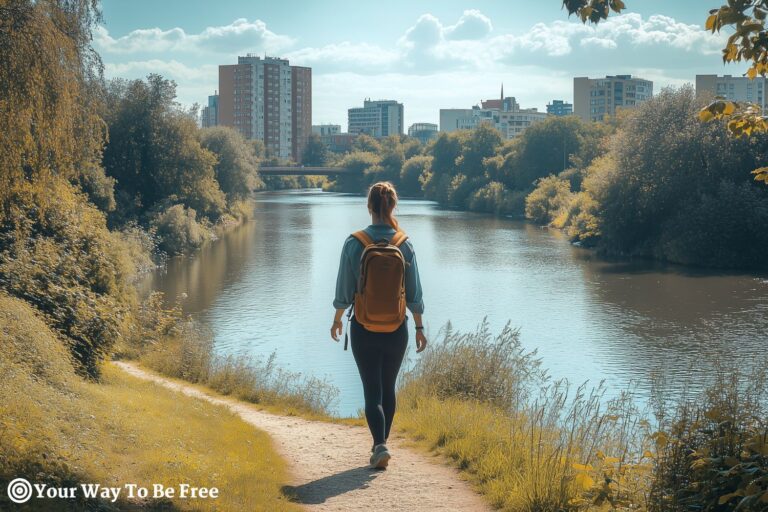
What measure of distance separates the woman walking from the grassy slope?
922 millimetres

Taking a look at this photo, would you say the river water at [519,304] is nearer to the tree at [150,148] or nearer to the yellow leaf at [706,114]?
the tree at [150,148]

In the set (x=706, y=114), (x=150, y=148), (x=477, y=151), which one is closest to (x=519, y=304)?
(x=706, y=114)

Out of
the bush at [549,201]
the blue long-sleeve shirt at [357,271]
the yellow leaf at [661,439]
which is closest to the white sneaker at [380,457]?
the blue long-sleeve shirt at [357,271]

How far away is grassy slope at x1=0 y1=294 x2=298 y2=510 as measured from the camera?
5301 mm

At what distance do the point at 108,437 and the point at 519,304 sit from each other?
836 inches

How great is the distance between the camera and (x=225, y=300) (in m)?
27.3

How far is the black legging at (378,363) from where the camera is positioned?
617 cm

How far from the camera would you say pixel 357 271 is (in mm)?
6184

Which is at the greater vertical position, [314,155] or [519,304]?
[314,155]

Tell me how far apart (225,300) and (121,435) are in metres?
20.8

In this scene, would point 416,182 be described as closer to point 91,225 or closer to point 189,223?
point 189,223

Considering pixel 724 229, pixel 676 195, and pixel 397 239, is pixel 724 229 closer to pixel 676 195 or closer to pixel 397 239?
pixel 676 195

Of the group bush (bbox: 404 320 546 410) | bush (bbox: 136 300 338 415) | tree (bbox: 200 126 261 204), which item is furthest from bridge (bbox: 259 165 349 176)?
bush (bbox: 404 320 546 410)

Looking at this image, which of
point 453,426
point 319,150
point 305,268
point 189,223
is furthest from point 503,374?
point 319,150
